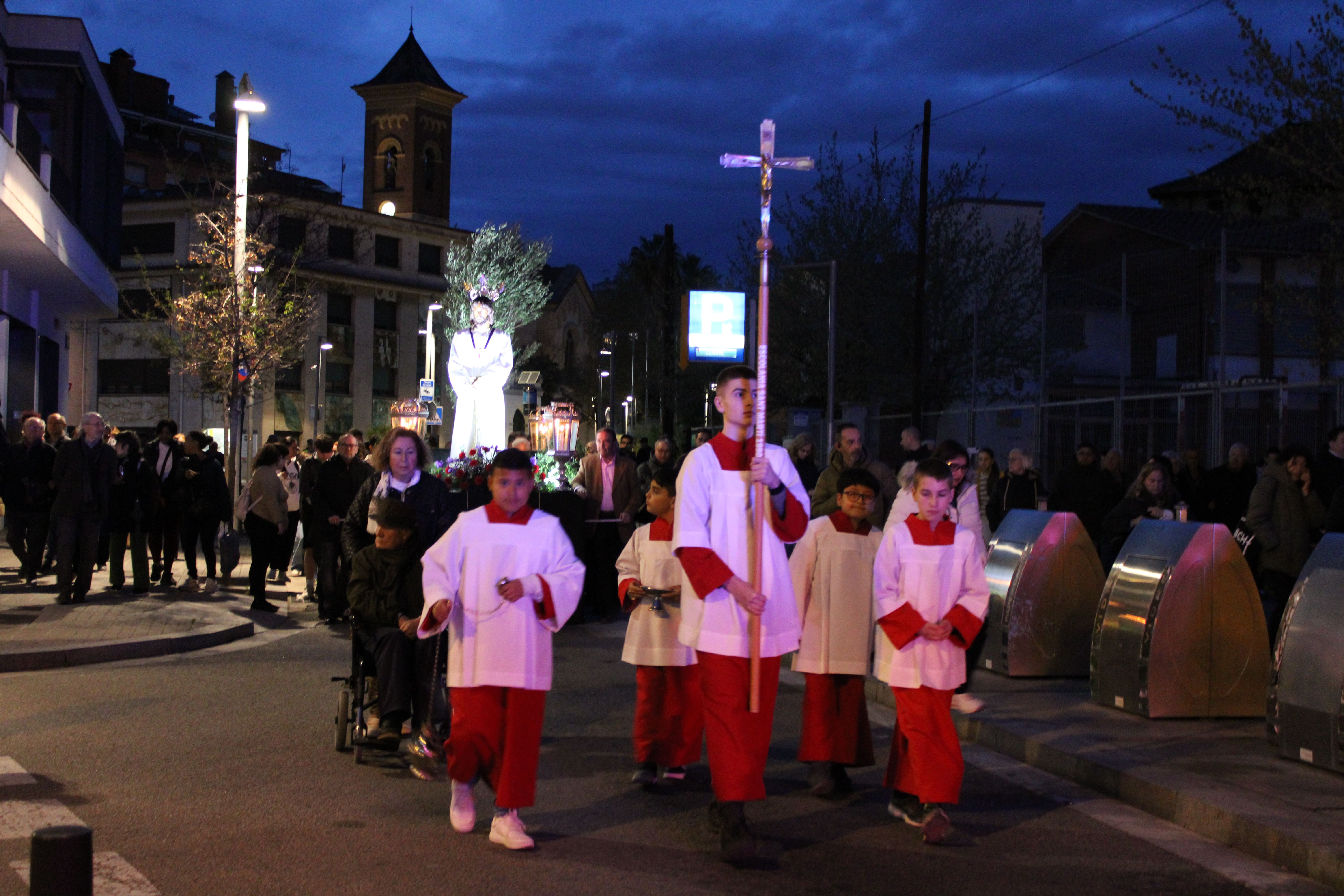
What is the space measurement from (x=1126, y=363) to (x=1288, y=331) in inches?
115

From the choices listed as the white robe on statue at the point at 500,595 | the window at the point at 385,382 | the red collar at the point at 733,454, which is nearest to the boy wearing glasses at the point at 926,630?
the red collar at the point at 733,454

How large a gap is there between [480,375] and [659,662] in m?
14.4

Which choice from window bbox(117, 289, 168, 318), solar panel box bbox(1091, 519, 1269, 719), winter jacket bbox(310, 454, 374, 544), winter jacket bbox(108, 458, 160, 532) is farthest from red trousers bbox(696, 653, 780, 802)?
window bbox(117, 289, 168, 318)

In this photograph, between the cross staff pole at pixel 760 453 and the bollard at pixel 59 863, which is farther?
the cross staff pole at pixel 760 453

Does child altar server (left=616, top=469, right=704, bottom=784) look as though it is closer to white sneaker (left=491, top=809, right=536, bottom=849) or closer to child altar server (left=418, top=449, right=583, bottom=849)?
child altar server (left=418, top=449, right=583, bottom=849)

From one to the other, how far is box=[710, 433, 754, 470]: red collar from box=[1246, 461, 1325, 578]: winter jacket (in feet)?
20.6

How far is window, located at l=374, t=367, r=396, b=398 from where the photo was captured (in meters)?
74.1

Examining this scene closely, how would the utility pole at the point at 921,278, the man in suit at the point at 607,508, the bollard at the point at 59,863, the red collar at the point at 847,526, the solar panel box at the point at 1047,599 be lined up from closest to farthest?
the bollard at the point at 59,863 < the red collar at the point at 847,526 < the solar panel box at the point at 1047,599 < the man in suit at the point at 607,508 < the utility pole at the point at 921,278

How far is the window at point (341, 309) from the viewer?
71562 mm

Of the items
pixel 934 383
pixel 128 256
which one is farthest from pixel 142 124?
pixel 934 383

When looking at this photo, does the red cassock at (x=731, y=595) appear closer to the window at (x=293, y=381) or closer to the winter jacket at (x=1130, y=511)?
A: the winter jacket at (x=1130, y=511)

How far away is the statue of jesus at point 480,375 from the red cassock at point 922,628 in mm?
14550

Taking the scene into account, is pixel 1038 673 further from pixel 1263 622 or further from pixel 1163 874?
pixel 1163 874

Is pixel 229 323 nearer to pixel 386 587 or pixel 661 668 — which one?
pixel 386 587
